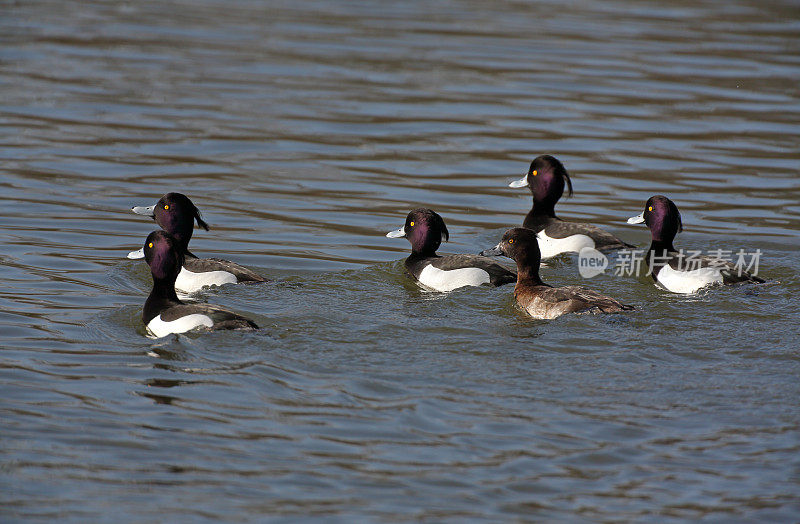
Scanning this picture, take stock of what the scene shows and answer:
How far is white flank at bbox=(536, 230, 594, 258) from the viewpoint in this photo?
37.7 ft

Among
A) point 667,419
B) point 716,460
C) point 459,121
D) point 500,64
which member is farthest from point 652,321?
point 500,64

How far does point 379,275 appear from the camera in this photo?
10703 millimetres

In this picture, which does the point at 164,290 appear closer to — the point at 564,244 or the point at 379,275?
the point at 379,275

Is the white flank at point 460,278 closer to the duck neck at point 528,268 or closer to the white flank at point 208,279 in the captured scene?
the duck neck at point 528,268

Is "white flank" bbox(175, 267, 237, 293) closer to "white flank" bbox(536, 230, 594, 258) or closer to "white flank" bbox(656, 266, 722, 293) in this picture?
"white flank" bbox(536, 230, 594, 258)

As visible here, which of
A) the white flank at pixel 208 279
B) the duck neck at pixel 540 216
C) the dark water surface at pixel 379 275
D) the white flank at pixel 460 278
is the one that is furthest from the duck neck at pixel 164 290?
the duck neck at pixel 540 216

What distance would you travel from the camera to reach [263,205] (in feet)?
44.0

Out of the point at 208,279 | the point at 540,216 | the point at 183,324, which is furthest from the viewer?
the point at 540,216

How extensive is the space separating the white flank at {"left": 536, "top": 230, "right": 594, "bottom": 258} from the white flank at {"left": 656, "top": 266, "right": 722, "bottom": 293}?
4.41 ft

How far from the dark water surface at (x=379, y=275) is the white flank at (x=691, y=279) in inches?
6.4

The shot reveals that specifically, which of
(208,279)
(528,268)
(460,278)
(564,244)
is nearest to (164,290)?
(208,279)

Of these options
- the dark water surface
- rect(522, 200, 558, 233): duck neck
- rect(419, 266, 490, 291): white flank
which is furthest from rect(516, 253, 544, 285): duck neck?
rect(522, 200, 558, 233): duck neck

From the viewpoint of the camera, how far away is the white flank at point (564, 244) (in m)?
11.5

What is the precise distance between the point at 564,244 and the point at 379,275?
80.3 inches
